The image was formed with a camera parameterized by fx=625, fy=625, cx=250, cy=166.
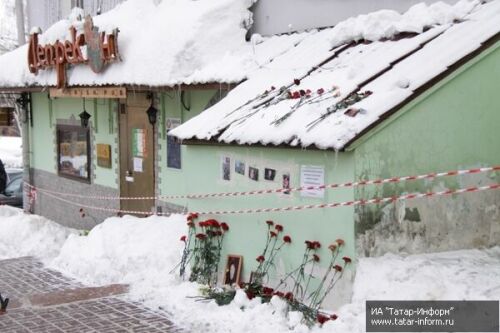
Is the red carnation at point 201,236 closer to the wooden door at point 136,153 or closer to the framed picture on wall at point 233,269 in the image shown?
the framed picture on wall at point 233,269

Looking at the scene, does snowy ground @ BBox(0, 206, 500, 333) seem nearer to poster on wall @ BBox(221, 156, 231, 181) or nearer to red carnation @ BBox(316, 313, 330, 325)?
red carnation @ BBox(316, 313, 330, 325)

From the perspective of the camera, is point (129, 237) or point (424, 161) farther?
point (129, 237)

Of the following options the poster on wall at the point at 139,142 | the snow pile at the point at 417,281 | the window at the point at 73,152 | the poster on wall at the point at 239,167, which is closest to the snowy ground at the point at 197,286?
the snow pile at the point at 417,281

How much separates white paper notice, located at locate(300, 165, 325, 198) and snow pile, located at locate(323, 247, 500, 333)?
84cm

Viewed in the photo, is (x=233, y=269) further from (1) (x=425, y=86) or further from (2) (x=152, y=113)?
(2) (x=152, y=113)

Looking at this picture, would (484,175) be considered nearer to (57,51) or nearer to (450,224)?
(450,224)

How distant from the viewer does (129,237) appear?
9.93 m

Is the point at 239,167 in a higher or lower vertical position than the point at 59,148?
lower

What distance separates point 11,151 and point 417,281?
39053mm

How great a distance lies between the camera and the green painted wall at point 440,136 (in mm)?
6055

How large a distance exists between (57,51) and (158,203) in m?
4.06

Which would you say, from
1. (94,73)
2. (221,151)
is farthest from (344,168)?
(94,73)

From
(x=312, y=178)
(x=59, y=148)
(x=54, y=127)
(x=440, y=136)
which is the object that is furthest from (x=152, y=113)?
(x=440, y=136)

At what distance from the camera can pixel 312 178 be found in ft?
21.1
